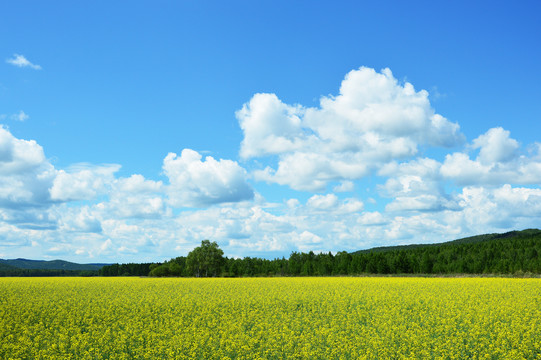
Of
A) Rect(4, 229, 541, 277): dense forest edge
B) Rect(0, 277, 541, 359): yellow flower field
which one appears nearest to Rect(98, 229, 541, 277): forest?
Rect(4, 229, 541, 277): dense forest edge

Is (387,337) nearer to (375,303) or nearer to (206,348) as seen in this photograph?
(206,348)

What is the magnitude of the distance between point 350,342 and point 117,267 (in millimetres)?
168634

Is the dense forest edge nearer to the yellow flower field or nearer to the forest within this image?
the forest

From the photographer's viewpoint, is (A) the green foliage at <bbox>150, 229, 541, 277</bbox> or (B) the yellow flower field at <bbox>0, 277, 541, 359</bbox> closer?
(B) the yellow flower field at <bbox>0, 277, 541, 359</bbox>

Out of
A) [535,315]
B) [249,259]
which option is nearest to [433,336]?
[535,315]

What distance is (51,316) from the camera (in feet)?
88.3

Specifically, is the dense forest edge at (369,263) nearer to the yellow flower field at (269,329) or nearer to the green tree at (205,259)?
the green tree at (205,259)

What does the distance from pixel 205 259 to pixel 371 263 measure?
51833 mm

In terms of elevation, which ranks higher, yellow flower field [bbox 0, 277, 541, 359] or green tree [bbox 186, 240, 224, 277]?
green tree [bbox 186, 240, 224, 277]

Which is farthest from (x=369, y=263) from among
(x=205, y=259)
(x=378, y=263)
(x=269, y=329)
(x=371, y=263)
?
(x=269, y=329)

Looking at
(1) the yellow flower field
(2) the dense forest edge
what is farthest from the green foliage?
(1) the yellow flower field

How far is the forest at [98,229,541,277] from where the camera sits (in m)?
129

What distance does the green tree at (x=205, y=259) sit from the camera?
130625 mm

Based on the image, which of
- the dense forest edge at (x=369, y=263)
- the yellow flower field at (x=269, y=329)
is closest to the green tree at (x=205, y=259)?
the dense forest edge at (x=369, y=263)
